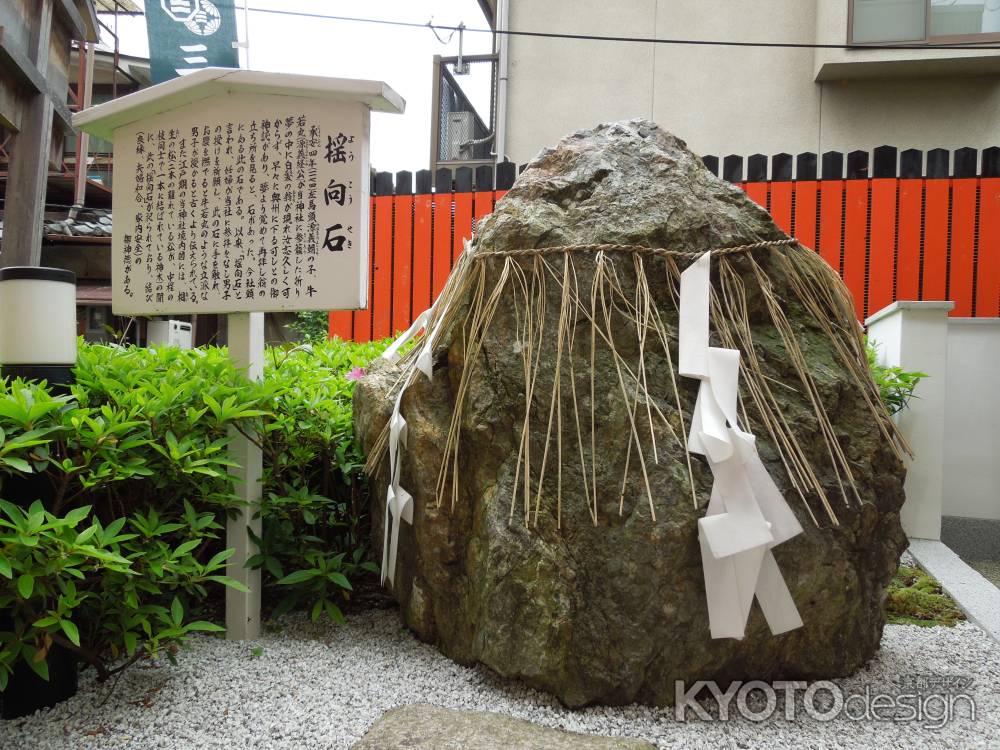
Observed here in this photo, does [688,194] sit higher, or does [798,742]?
[688,194]

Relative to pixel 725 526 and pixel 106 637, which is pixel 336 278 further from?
pixel 725 526

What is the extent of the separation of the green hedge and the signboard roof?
100cm

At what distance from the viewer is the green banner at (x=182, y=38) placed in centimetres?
340

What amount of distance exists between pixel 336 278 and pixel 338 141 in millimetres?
515

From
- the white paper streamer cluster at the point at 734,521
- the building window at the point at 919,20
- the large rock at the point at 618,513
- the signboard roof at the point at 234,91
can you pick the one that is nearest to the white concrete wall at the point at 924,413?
the large rock at the point at 618,513

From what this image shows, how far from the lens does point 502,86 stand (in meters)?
8.97

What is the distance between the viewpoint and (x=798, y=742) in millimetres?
1907

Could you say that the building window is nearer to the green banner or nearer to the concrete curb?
the concrete curb

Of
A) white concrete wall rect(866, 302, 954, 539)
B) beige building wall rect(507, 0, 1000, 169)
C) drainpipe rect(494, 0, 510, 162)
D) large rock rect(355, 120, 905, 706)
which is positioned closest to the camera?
large rock rect(355, 120, 905, 706)

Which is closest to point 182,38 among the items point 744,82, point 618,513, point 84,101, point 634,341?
point 634,341

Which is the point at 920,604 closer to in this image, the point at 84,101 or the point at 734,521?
the point at 734,521

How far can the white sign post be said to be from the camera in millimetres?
2570

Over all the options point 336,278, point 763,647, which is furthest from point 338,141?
point 763,647

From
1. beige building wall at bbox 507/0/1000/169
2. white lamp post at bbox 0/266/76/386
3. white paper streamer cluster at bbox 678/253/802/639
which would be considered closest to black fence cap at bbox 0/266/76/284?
white lamp post at bbox 0/266/76/386
